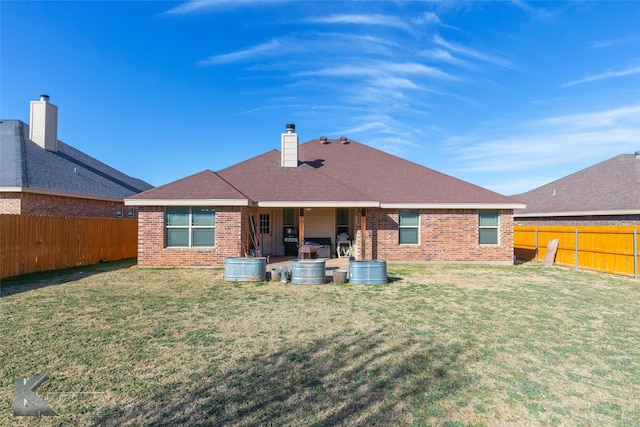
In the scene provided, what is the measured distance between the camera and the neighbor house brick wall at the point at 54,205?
14344mm

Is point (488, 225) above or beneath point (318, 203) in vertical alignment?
beneath

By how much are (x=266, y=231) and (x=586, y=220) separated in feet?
54.6

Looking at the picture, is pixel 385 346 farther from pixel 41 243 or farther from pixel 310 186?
pixel 41 243

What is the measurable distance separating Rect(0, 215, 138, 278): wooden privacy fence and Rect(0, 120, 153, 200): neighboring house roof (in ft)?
8.63

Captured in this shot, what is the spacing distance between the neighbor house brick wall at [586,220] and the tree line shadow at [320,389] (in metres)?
16.3

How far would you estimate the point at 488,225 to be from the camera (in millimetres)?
15539

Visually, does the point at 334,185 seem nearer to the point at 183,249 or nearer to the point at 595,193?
the point at 183,249

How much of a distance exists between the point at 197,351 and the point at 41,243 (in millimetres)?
10932

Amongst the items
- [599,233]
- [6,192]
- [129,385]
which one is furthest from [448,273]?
[6,192]

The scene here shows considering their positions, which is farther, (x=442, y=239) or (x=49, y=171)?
(x=49, y=171)

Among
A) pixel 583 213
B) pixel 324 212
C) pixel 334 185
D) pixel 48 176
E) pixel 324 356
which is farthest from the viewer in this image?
pixel 583 213

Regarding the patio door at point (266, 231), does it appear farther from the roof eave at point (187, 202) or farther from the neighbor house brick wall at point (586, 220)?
the neighbor house brick wall at point (586, 220)

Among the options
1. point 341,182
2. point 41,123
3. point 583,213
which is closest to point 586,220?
point 583,213

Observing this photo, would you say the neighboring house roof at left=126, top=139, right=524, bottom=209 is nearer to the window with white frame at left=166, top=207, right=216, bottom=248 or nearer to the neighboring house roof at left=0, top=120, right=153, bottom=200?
the window with white frame at left=166, top=207, right=216, bottom=248
